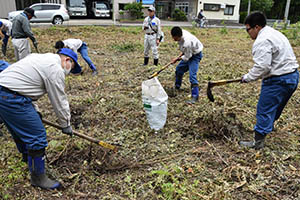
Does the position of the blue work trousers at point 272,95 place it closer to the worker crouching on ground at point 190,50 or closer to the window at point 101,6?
the worker crouching on ground at point 190,50

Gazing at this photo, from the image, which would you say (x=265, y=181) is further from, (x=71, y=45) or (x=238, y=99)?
(x=71, y=45)

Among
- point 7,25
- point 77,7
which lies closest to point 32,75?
point 7,25

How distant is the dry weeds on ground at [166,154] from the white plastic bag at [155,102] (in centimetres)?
18

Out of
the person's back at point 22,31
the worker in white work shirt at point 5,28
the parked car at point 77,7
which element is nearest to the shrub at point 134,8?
the parked car at point 77,7

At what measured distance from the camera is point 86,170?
2.92 meters

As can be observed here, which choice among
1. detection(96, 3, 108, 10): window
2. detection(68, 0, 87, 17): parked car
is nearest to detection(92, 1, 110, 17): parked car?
detection(96, 3, 108, 10): window

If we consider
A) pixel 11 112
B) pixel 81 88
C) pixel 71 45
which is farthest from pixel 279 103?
pixel 71 45

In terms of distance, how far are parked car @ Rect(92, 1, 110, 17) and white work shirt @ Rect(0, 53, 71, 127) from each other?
22.0m

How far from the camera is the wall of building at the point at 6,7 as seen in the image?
65.1ft

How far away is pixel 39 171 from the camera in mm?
2537

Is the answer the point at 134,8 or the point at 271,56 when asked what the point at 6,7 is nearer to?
the point at 134,8

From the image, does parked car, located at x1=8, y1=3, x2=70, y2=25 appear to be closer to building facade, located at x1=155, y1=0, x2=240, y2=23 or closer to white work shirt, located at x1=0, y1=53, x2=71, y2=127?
building facade, located at x1=155, y1=0, x2=240, y2=23

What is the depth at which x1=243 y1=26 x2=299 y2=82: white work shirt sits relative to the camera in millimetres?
2809

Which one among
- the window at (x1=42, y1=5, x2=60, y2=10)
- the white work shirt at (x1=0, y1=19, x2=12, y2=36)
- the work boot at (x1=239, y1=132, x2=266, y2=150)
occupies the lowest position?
the work boot at (x1=239, y1=132, x2=266, y2=150)
